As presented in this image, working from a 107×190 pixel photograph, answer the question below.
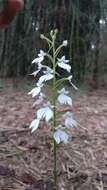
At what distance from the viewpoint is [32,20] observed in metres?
3.59

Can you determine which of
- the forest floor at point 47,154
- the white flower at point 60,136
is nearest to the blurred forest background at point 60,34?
the forest floor at point 47,154

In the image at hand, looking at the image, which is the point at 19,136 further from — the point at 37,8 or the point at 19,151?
the point at 37,8

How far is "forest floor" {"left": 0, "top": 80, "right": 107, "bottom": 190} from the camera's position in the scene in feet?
6.65

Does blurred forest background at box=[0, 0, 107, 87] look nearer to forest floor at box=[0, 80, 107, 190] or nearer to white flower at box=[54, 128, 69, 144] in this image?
forest floor at box=[0, 80, 107, 190]

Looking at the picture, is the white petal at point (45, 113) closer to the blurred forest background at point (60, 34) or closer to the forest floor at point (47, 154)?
the forest floor at point (47, 154)

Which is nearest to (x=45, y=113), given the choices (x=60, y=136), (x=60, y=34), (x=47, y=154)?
(x=60, y=136)

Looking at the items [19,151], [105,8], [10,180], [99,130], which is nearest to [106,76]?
[105,8]

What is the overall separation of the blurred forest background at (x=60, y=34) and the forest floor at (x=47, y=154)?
800mm

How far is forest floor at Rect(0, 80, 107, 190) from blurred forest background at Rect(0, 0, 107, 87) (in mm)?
800

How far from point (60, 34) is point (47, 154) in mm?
1496

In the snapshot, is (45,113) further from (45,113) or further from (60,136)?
(60,136)

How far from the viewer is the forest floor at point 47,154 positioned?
203 cm

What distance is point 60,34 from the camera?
11.6 feet

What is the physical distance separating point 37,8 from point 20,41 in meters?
0.27
